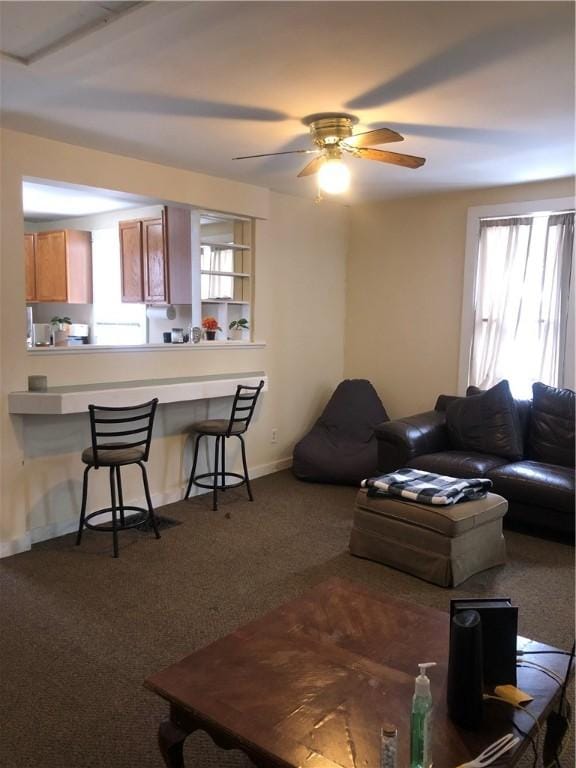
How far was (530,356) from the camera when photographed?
15.8 feet

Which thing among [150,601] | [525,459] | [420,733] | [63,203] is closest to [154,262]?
[63,203]

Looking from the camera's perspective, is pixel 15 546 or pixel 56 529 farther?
pixel 56 529

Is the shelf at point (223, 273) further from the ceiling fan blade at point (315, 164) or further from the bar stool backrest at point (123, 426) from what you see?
the ceiling fan blade at point (315, 164)

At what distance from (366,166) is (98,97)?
1.99 meters

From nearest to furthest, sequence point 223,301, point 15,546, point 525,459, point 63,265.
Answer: point 15,546, point 525,459, point 223,301, point 63,265

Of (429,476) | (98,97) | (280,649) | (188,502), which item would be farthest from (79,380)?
(280,649)

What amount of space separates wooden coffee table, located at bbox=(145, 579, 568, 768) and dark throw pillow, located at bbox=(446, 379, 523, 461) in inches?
98.8

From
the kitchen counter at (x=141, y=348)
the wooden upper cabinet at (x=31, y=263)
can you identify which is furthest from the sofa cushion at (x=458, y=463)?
the wooden upper cabinet at (x=31, y=263)

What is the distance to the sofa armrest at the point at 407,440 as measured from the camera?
438cm

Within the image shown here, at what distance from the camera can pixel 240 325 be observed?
5121mm

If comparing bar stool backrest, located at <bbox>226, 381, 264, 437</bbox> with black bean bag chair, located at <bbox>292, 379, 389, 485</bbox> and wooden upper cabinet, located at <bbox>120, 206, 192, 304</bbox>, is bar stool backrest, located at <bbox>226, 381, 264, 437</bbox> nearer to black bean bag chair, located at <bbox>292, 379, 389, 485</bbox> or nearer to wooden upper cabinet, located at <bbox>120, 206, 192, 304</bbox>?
black bean bag chair, located at <bbox>292, 379, 389, 485</bbox>

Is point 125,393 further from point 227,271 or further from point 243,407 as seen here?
point 227,271

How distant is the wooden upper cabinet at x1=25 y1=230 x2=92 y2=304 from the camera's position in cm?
645

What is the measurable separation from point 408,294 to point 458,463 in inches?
76.4
